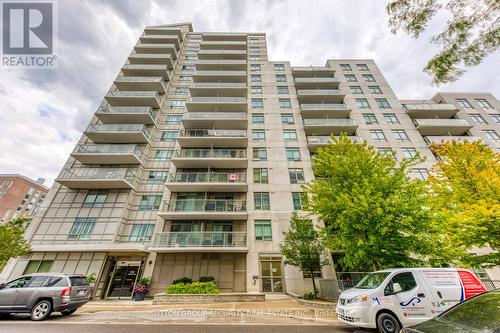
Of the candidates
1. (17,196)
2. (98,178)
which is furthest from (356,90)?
(17,196)

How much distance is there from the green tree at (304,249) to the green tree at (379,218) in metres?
1.93

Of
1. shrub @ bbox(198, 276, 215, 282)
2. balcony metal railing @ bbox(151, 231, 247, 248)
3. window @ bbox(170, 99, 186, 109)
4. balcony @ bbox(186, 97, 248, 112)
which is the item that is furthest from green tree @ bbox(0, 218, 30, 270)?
balcony @ bbox(186, 97, 248, 112)

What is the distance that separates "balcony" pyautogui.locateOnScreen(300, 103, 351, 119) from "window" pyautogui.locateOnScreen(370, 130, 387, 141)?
3.77 meters

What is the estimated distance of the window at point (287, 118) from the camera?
81.6 feet

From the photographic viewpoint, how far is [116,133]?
21422mm

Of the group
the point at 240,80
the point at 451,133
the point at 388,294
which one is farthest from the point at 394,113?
the point at 388,294

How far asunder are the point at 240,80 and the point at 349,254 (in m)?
26.6

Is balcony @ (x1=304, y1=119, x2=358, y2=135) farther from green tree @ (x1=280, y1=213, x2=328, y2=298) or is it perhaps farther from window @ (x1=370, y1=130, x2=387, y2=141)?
green tree @ (x1=280, y1=213, x2=328, y2=298)

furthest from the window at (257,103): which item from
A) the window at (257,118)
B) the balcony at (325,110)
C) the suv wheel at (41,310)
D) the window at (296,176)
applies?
the suv wheel at (41,310)

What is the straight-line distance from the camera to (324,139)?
22344 millimetres

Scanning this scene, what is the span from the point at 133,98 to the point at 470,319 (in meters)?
29.9

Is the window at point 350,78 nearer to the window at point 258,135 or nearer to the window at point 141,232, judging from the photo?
the window at point 258,135

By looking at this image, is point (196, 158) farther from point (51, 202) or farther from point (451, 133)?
point (451, 133)

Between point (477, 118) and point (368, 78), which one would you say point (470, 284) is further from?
point (477, 118)
